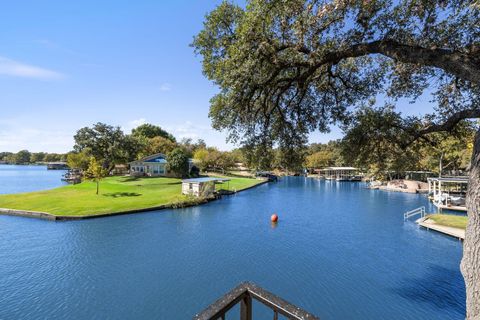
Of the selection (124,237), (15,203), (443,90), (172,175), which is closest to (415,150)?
(443,90)

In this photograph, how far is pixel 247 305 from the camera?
230 centimetres

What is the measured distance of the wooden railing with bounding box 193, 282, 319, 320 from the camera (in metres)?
1.93

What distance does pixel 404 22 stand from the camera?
18.3ft

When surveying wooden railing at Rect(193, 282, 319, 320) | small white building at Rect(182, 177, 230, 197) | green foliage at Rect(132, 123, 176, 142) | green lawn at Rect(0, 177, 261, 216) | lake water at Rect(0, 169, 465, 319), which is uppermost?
green foliage at Rect(132, 123, 176, 142)

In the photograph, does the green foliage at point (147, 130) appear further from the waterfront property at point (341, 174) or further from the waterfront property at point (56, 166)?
the waterfront property at point (341, 174)

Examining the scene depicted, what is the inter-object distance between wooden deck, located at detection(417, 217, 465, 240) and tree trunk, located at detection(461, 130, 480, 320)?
16.5 m

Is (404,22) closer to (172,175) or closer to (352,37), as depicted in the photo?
(352,37)

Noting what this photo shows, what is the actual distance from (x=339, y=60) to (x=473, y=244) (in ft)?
14.9

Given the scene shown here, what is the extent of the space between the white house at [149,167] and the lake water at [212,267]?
26.0m

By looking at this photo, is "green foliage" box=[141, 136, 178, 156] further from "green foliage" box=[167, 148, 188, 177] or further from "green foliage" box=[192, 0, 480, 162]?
"green foliage" box=[192, 0, 480, 162]

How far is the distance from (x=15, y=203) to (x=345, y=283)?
1204 inches

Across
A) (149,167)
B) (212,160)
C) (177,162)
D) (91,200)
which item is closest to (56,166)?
(212,160)

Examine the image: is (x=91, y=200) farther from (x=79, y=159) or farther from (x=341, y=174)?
(x=341, y=174)

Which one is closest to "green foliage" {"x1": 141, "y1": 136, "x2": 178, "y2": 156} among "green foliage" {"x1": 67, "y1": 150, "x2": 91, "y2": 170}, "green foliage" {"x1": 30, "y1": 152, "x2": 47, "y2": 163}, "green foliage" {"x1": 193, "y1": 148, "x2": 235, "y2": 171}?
"green foliage" {"x1": 193, "y1": 148, "x2": 235, "y2": 171}
